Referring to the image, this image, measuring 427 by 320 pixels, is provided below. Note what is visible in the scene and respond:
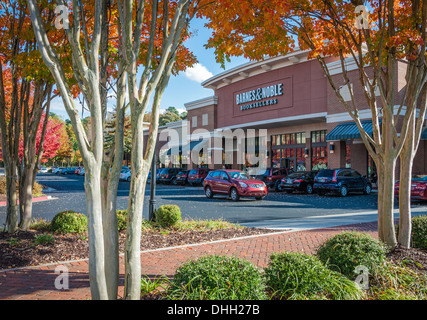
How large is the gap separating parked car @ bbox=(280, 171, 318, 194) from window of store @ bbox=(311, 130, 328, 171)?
632 cm

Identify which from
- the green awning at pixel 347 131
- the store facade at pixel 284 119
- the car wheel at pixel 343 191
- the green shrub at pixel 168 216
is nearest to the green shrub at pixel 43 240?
the green shrub at pixel 168 216

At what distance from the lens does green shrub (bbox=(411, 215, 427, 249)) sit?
583 centimetres

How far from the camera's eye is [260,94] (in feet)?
107

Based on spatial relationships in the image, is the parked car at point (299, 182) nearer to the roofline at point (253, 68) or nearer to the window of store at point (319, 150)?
the window of store at point (319, 150)

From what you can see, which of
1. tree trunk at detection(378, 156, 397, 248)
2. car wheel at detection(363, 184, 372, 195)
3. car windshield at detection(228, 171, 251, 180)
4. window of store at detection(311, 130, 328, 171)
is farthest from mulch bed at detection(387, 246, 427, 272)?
window of store at detection(311, 130, 328, 171)

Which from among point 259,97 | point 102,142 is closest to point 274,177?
point 259,97

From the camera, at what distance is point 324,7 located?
20.9 feet

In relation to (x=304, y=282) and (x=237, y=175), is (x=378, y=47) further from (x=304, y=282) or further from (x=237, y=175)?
(x=237, y=175)

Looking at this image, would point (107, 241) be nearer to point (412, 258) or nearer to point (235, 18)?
point (412, 258)

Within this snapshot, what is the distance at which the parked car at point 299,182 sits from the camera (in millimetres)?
22625

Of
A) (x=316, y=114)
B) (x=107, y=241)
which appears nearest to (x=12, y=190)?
(x=107, y=241)

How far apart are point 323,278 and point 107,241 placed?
223 centimetres

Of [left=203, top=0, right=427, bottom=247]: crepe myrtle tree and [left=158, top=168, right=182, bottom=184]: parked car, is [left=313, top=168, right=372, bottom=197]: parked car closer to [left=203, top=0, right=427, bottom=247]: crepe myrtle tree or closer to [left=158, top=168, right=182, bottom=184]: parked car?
[left=203, top=0, right=427, bottom=247]: crepe myrtle tree

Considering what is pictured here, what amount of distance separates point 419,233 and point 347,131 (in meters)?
19.9
